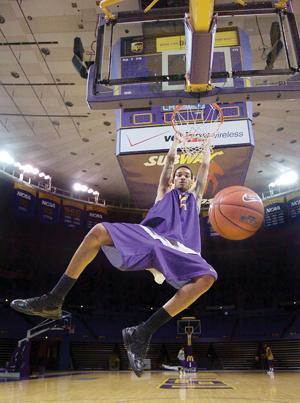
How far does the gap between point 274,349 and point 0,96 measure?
623 inches

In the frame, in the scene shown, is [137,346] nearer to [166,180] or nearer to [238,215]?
[166,180]

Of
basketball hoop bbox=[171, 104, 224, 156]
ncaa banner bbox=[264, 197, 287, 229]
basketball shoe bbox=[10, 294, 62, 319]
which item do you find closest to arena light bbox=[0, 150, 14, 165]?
basketball hoop bbox=[171, 104, 224, 156]

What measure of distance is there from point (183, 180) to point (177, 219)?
45 cm

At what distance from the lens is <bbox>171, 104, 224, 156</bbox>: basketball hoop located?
576 cm

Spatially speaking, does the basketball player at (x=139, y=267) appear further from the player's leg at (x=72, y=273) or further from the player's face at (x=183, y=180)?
the player's face at (x=183, y=180)

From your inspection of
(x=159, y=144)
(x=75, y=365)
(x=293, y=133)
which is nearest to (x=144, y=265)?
(x=159, y=144)

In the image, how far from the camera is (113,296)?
20.1m

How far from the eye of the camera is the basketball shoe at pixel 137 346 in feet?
8.29

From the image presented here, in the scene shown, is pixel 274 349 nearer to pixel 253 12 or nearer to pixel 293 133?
pixel 293 133

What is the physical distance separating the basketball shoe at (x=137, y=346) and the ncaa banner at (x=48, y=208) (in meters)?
14.3

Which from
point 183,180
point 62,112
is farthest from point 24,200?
point 183,180

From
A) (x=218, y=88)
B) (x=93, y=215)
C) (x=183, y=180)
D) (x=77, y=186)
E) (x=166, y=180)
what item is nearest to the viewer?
(x=183, y=180)

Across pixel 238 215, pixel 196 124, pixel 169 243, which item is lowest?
pixel 169 243

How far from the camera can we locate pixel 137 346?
260 cm
